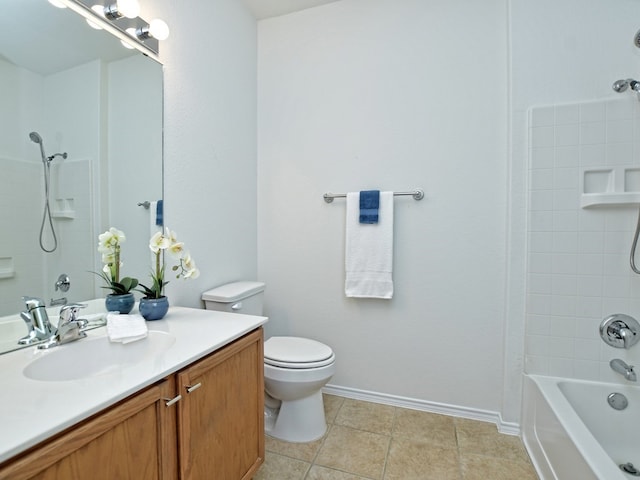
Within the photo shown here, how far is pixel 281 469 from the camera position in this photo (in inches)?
56.4

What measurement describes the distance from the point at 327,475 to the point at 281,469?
0.72ft

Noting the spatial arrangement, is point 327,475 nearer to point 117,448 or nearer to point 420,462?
point 420,462

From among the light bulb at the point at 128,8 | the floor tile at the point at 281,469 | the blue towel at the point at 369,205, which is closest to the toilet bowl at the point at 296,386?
the floor tile at the point at 281,469

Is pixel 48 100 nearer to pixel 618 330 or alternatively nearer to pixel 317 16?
pixel 317 16

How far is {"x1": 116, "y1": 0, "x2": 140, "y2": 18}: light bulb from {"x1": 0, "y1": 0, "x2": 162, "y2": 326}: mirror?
12cm

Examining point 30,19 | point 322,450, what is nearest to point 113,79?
point 30,19

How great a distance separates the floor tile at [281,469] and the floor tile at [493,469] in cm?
75

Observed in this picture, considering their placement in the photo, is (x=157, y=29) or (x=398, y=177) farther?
(x=398, y=177)

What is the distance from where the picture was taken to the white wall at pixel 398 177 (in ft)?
5.81

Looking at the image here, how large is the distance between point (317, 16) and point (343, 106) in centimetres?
65

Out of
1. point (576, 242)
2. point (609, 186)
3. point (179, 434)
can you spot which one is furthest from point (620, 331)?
point (179, 434)

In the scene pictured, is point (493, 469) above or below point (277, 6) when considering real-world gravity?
below

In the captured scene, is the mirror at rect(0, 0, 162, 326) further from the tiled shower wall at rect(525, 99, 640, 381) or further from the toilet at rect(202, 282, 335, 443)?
the tiled shower wall at rect(525, 99, 640, 381)

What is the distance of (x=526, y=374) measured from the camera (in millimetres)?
1639
